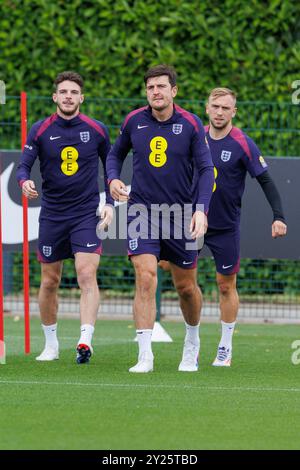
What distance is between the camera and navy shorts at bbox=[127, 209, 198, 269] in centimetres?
986

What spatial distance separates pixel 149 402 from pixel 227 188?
2.76 meters

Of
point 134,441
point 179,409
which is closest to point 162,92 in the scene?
point 179,409

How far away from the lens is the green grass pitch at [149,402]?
704cm

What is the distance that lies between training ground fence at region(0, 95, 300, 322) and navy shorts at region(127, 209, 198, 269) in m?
5.07

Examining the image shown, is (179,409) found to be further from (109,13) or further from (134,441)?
(109,13)

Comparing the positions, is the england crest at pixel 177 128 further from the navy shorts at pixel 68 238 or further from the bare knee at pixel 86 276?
the bare knee at pixel 86 276

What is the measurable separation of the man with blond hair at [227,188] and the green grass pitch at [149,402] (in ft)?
1.94

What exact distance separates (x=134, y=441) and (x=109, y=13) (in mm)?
10799

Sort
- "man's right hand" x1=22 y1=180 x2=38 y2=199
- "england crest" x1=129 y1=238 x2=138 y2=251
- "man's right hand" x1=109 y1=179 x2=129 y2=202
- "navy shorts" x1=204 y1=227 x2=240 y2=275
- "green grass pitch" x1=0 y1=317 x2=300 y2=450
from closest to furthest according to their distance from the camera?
"green grass pitch" x1=0 y1=317 x2=300 y2=450 < "man's right hand" x1=109 y1=179 x2=129 y2=202 < "england crest" x1=129 y1=238 x2=138 y2=251 < "man's right hand" x1=22 y1=180 x2=38 y2=199 < "navy shorts" x1=204 y1=227 x2=240 y2=275

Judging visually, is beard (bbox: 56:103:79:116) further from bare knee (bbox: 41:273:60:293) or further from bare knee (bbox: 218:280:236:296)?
bare knee (bbox: 218:280:236:296)

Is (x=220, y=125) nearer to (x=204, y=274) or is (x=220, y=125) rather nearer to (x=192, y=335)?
(x=192, y=335)

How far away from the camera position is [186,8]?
664 inches

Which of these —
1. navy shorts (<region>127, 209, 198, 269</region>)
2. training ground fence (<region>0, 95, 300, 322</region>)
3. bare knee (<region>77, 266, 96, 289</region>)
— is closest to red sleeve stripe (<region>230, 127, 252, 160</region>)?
navy shorts (<region>127, 209, 198, 269</region>)

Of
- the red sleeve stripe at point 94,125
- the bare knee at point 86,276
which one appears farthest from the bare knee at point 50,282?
the red sleeve stripe at point 94,125
